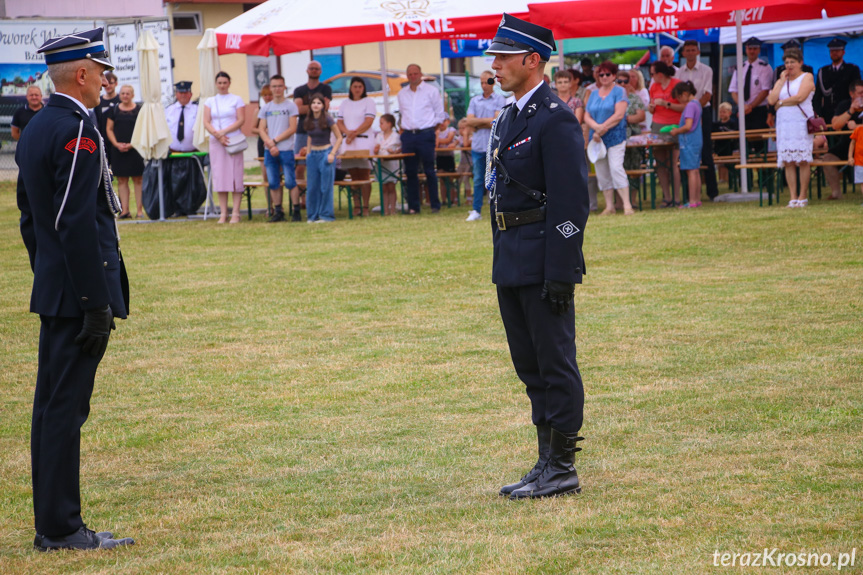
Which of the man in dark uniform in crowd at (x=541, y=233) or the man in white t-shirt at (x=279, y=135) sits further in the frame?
the man in white t-shirt at (x=279, y=135)

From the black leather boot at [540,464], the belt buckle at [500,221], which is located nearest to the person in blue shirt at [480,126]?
the belt buckle at [500,221]

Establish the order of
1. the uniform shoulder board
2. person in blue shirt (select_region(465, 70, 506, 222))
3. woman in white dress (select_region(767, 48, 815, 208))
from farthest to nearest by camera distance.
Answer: person in blue shirt (select_region(465, 70, 506, 222)), woman in white dress (select_region(767, 48, 815, 208)), the uniform shoulder board

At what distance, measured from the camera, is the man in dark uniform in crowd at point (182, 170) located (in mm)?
17516

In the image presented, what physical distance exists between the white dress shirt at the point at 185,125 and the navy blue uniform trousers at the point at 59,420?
44.2 feet

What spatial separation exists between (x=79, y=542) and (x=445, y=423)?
2191 mm

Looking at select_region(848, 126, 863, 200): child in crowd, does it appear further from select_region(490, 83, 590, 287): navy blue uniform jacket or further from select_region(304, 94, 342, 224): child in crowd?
select_region(490, 83, 590, 287): navy blue uniform jacket

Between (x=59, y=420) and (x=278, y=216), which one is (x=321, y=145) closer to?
(x=278, y=216)

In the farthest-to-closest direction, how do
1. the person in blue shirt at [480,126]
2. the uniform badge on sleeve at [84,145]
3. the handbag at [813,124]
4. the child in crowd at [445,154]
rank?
the child in crowd at [445,154] < the person in blue shirt at [480,126] < the handbag at [813,124] < the uniform badge on sleeve at [84,145]

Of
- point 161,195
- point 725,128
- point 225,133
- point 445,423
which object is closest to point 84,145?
point 445,423

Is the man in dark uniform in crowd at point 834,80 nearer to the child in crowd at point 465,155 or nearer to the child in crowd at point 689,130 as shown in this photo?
the child in crowd at point 689,130

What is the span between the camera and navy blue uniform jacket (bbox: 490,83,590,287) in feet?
15.0

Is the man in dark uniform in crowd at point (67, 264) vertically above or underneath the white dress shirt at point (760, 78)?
underneath

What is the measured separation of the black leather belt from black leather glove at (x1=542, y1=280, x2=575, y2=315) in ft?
0.94

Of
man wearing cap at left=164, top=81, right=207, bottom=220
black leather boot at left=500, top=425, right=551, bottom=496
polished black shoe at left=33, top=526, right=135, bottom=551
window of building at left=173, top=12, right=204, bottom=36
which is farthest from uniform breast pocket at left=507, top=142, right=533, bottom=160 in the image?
window of building at left=173, top=12, right=204, bottom=36
